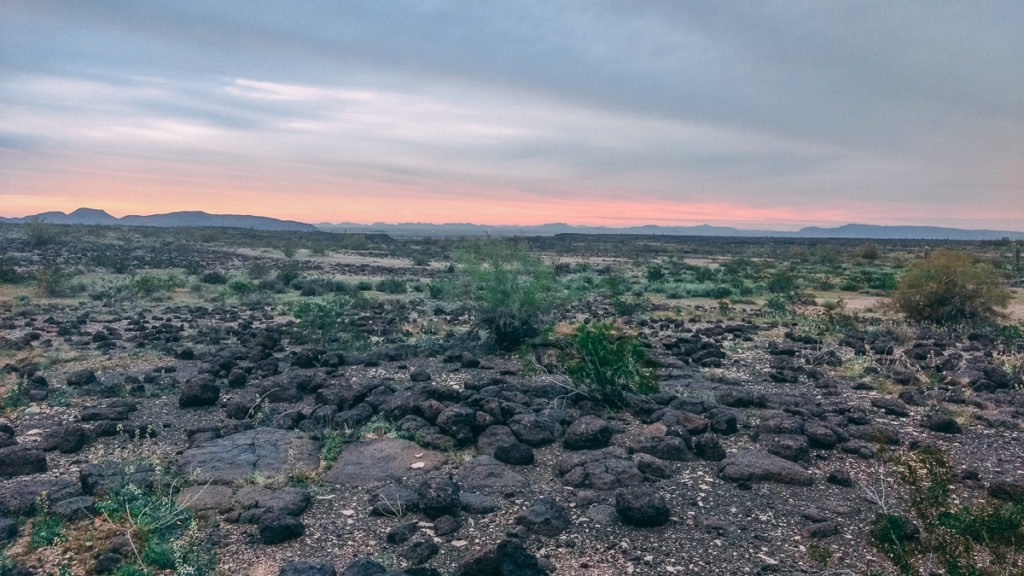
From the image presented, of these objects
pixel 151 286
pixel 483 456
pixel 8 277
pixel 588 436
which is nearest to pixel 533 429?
pixel 588 436

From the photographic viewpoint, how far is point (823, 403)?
1095cm

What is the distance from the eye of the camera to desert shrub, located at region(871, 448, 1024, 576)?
4959mm

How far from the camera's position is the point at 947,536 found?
584 centimetres

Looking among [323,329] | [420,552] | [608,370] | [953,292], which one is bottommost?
[420,552]

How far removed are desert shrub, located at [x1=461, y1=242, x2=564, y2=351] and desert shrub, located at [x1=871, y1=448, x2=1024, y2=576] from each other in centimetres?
926

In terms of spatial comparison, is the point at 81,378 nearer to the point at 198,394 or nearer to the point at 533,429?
the point at 198,394

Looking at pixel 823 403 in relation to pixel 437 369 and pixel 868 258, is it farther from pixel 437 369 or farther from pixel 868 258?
pixel 868 258

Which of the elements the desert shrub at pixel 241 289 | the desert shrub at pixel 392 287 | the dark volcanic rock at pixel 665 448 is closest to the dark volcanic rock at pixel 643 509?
the dark volcanic rock at pixel 665 448

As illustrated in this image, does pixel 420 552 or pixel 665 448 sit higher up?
pixel 665 448

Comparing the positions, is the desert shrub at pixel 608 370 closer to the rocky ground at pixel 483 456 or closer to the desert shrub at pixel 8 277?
the rocky ground at pixel 483 456

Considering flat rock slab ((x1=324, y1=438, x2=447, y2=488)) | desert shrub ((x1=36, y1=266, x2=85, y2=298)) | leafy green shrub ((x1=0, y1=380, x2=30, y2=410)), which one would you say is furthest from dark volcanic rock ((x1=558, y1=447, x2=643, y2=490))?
desert shrub ((x1=36, y1=266, x2=85, y2=298))

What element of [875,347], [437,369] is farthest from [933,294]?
[437,369]

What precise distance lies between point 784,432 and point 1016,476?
2521mm

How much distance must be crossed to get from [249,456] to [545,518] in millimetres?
3949
